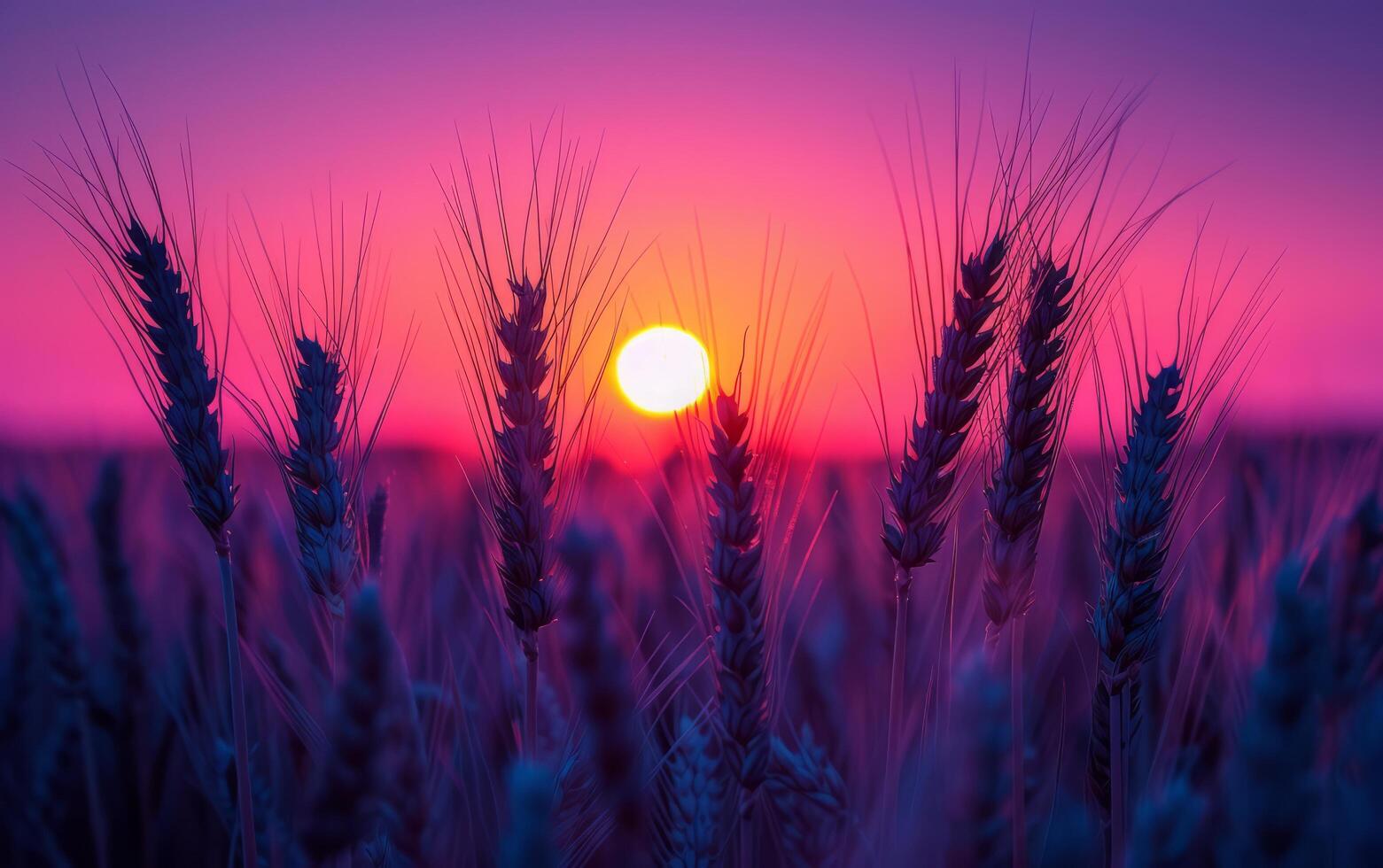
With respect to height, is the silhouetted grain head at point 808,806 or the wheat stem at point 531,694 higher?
the wheat stem at point 531,694

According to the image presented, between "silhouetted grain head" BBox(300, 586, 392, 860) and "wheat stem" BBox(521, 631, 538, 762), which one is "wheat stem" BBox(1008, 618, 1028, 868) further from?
"silhouetted grain head" BBox(300, 586, 392, 860)

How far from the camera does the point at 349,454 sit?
206cm

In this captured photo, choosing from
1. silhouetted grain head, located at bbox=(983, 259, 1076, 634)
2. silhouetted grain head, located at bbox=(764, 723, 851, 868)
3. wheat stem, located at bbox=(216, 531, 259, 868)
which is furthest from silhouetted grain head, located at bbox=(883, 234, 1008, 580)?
wheat stem, located at bbox=(216, 531, 259, 868)

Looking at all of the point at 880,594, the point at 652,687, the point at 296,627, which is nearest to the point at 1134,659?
the point at 652,687

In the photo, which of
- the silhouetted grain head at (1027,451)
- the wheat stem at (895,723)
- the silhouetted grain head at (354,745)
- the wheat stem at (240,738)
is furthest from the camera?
the silhouetted grain head at (1027,451)

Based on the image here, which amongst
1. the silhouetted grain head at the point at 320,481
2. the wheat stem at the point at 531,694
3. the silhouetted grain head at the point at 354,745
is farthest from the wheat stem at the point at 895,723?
the silhouetted grain head at the point at 320,481

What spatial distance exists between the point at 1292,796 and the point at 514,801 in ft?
3.30

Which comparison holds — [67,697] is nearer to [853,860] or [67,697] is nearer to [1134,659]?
[853,860]

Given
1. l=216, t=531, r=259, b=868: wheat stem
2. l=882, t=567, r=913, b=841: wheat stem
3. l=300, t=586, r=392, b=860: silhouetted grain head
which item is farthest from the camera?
l=882, t=567, r=913, b=841: wheat stem

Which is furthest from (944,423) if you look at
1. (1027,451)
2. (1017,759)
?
(1017,759)

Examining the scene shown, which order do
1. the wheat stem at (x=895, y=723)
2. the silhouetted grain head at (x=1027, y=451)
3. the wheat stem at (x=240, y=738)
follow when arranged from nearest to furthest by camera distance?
the wheat stem at (x=240, y=738), the wheat stem at (x=895, y=723), the silhouetted grain head at (x=1027, y=451)

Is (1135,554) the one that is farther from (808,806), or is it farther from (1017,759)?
(808,806)

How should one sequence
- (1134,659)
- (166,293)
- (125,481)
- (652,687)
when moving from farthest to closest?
1. (125,481)
2. (652,687)
3. (166,293)
4. (1134,659)

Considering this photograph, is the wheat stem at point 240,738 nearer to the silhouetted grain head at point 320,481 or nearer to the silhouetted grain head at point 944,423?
the silhouetted grain head at point 320,481
